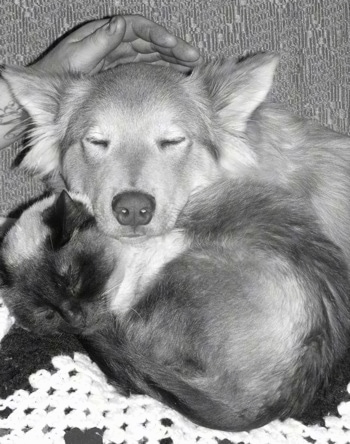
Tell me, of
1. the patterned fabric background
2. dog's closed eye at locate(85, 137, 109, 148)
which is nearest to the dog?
dog's closed eye at locate(85, 137, 109, 148)

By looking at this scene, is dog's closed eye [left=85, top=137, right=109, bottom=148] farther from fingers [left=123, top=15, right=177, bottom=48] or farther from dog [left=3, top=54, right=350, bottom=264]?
fingers [left=123, top=15, right=177, bottom=48]

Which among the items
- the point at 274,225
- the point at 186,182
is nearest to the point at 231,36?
the point at 186,182

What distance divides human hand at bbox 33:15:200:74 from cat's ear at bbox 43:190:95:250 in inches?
26.3

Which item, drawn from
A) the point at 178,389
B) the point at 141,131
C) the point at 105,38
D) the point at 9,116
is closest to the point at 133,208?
the point at 141,131

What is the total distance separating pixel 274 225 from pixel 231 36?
1.06 metres

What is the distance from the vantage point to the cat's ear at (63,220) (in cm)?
187

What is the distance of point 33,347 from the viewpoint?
190cm

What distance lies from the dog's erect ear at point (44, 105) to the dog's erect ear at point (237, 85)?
17.6 inches

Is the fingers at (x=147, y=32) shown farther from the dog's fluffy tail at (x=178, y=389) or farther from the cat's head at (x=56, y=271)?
the dog's fluffy tail at (x=178, y=389)

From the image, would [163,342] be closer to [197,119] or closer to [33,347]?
[33,347]

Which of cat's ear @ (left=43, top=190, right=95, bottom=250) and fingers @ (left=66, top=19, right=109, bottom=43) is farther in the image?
fingers @ (left=66, top=19, right=109, bottom=43)

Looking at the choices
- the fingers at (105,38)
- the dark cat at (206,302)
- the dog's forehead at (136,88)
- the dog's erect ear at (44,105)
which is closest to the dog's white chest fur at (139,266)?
the dark cat at (206,302)

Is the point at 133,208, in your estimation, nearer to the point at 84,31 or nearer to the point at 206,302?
the point at 206,302

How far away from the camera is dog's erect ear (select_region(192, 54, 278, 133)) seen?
7.33 feet
